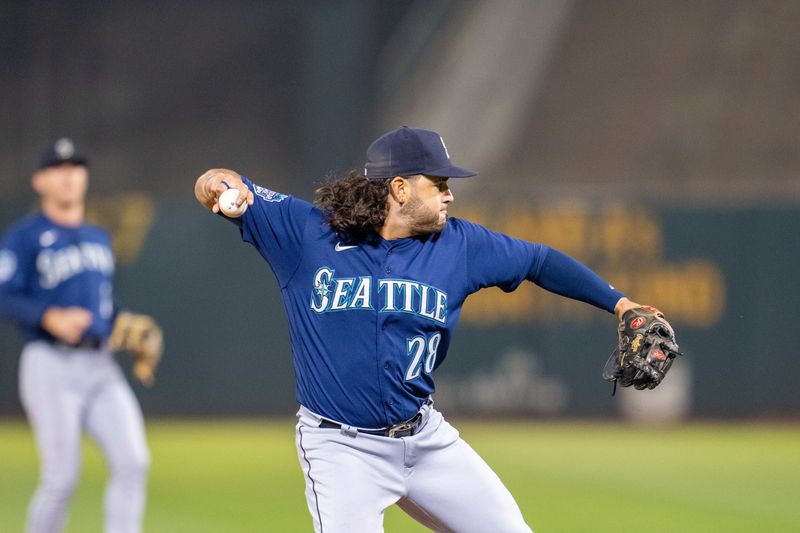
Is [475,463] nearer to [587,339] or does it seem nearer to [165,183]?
[587,339]

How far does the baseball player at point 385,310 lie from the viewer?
191 inches

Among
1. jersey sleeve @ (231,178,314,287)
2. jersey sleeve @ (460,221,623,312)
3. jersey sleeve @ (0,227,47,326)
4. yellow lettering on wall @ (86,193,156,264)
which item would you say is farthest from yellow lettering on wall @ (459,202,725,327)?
jersey sleeve @ (231,178,314,287)

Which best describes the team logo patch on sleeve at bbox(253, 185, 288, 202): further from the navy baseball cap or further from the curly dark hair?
the navy baseball cap

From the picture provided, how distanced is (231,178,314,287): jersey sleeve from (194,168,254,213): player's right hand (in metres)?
0.06

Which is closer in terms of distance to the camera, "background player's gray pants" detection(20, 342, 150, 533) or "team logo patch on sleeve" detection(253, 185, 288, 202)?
"team logo patch on sleeve" detection(253, 185, 288, 202)

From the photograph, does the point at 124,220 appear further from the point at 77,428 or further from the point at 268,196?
the point at 268,196

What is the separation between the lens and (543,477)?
1068cm

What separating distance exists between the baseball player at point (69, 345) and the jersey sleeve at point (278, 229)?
87.9 inches

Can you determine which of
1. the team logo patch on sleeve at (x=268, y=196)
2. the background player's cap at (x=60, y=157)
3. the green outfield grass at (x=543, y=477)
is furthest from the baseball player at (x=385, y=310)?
the green outfield grass at (x=543, y=477)

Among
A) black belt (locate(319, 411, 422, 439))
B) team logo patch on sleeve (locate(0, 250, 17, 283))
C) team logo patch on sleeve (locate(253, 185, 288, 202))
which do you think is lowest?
black belt (locate(319, 411, 422, 439))

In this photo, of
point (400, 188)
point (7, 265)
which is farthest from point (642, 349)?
point (7, 265)

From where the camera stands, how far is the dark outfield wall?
14766 mm

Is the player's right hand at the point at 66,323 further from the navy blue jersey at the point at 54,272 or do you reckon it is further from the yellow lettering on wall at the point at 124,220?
the yellow lettering on wall at the point at 124,220

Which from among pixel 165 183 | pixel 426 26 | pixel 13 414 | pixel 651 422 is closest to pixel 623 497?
pixel 651 422
